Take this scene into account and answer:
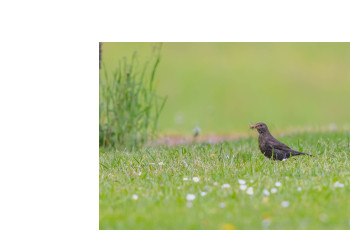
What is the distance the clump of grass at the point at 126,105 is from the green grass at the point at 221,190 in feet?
4.81

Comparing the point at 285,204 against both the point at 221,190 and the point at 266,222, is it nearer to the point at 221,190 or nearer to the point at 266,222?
the point at 266,222

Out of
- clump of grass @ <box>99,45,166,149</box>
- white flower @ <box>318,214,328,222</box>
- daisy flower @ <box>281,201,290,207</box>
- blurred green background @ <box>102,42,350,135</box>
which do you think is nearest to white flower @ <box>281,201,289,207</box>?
daisy flower @ <box>281,201,290,207</box>

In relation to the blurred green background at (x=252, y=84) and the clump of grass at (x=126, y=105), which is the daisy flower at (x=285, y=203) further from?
the blurred green background at (x=252, y=84)

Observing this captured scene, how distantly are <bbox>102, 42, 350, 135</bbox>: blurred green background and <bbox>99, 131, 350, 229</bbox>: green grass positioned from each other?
17.9ft

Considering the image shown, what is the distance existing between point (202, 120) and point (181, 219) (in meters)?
8.18

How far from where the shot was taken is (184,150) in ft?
21.6

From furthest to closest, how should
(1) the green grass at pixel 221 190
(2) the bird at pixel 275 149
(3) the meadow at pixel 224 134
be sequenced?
(2) the bird at pixel 275 149
(3) the meadow at pixel 224 134
(1) the green grass at pixel 221 190

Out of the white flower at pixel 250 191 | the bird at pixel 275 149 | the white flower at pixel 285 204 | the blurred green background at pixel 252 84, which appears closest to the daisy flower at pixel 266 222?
the white flower at pixel 285 204

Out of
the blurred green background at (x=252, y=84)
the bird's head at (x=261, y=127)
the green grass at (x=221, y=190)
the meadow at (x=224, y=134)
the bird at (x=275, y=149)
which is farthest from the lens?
the blurred green background at (x=252, y=84)

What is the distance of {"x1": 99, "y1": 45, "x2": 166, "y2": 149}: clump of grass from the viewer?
8219 millimetres

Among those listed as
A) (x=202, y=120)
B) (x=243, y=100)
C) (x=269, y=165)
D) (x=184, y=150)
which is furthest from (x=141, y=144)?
(x=243, y=100)

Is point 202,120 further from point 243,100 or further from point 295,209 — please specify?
point 295,209

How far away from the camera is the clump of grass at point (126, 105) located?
27.0 ft

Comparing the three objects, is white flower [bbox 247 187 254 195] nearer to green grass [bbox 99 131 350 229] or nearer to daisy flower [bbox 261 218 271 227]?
green grass [bbox 99 131 350 229]
